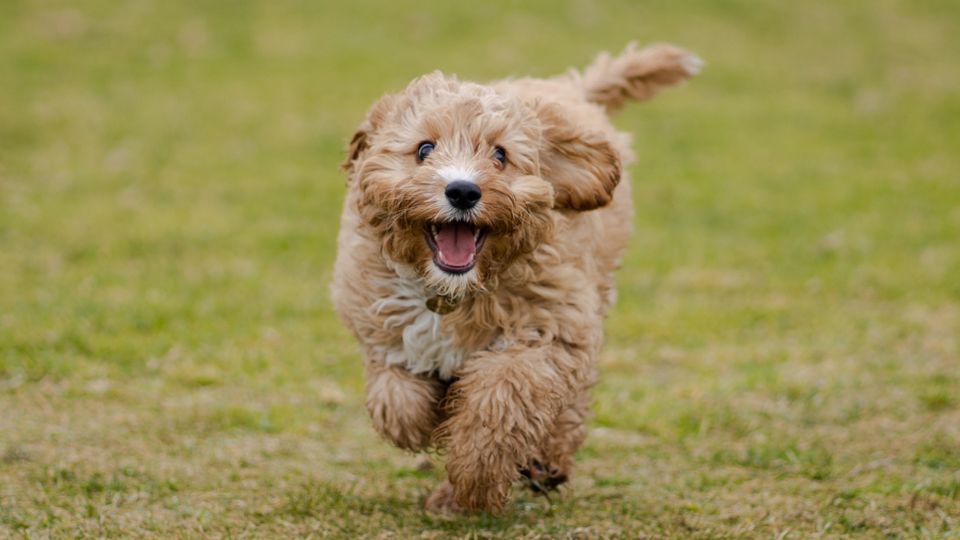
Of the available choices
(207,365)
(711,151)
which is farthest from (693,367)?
(711,151)

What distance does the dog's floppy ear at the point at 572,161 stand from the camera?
4832mm

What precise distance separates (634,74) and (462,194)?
2.82 m

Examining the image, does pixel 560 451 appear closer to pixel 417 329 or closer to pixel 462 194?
pixel 417 329

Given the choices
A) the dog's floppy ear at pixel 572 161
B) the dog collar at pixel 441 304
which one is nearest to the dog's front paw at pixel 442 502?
the dog collar at pixel 441 304

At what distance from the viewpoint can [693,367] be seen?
316 inches

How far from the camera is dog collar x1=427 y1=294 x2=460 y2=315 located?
4.64 metres

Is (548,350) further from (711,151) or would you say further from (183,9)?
(183,9)

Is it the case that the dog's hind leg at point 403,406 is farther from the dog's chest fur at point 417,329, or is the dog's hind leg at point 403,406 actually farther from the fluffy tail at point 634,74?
the fluffy tail at point 634,74

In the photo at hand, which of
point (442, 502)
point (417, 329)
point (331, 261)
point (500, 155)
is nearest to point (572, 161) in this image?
point (500, 155)

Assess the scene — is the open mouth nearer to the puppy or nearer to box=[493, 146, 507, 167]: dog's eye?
the puppy

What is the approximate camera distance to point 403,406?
4.70 meters

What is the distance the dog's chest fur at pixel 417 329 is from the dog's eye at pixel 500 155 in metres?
0.57

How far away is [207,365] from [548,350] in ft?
11.3

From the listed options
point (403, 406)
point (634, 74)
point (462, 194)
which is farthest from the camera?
point (634, 74)
